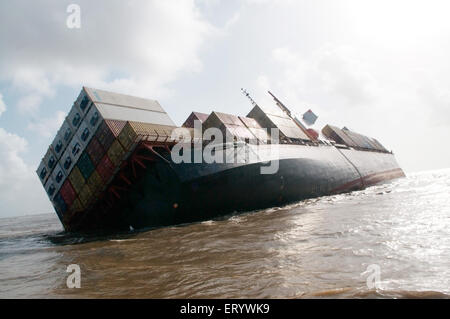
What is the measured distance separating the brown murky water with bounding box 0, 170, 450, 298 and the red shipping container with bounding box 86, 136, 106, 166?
33.5 ft

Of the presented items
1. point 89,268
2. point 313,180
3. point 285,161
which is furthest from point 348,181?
point 89,268

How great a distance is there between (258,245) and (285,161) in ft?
49.6

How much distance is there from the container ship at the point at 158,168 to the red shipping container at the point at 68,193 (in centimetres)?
9

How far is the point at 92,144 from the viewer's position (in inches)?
912

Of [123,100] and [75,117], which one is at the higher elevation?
[123,100]

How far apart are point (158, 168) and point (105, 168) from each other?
4.78 metres

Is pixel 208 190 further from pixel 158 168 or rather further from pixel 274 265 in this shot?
pixel 274 265

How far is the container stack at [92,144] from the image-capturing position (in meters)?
21.3

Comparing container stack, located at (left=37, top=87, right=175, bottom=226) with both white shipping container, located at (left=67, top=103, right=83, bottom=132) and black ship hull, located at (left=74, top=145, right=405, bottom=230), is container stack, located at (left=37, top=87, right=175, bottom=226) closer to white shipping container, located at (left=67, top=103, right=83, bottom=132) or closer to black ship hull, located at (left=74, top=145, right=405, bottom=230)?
white shipping container, located at (left=67, top=103, right=83, bottom=132)

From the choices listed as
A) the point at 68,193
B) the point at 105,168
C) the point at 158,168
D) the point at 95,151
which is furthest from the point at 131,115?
the point at 68,193

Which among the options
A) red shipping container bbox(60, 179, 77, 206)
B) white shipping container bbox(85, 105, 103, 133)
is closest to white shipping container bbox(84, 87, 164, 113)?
white shipping container bbox(85, 105, 103, 133)

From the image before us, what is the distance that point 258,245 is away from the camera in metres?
10.2

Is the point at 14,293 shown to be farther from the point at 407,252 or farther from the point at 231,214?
the point at 231,214

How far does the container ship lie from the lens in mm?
20047
